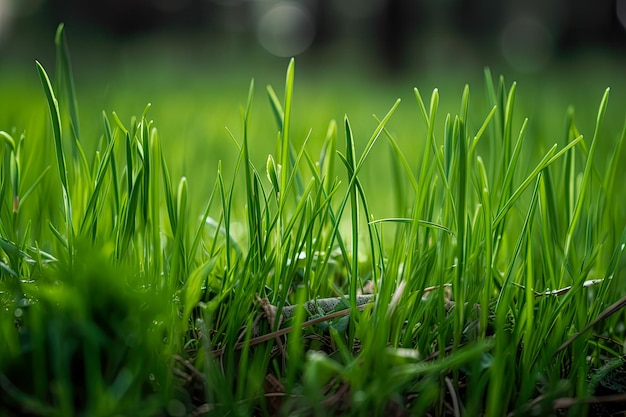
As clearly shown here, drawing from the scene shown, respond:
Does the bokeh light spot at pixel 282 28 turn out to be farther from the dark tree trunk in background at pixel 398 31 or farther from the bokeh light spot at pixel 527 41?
the dark tree trunk in background at pixel 398 31

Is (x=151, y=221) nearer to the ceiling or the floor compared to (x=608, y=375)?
nearer to the ceiling

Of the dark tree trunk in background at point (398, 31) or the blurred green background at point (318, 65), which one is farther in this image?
the dark tree trunk in background at point (398, 31)

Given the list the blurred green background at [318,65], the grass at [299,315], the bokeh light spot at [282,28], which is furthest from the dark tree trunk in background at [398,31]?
the bokeh light spot at [282,28]

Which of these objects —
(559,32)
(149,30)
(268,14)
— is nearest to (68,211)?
(559,32)

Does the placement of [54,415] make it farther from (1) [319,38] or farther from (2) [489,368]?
(1) [319,38]

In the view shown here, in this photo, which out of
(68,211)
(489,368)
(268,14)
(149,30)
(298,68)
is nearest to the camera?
(489,368)

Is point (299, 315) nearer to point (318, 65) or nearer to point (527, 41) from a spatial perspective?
point (318, 65)

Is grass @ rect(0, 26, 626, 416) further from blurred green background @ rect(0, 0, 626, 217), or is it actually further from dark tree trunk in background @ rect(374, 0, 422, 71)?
dark tree trunk in background @ rect(374, 0, 422, 71)
